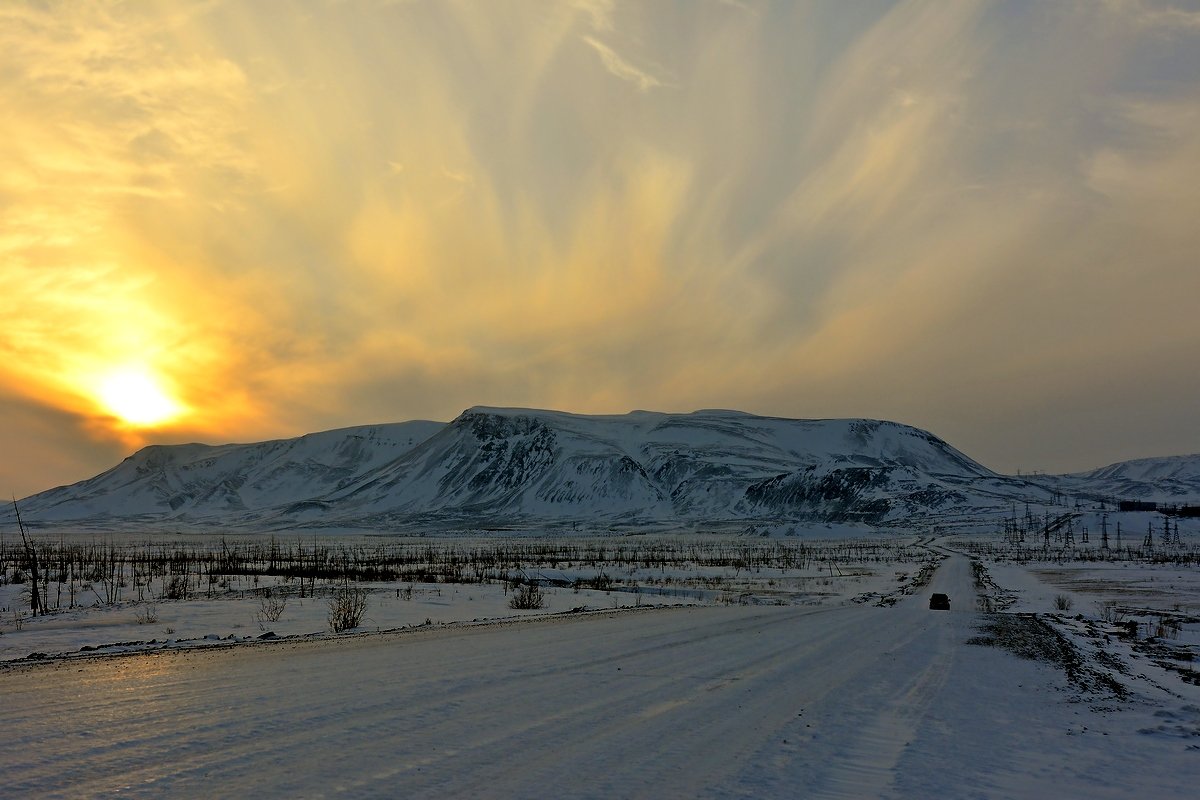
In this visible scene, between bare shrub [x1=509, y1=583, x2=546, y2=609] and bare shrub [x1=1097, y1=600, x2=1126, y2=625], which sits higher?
bare shrub [x1=509, y1=583, x2=546, y2=609]

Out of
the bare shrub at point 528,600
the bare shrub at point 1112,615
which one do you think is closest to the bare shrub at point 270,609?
the bare shrub at point 528,600

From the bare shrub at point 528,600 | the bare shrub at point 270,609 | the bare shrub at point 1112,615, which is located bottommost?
the bare shrub at point 1112,615

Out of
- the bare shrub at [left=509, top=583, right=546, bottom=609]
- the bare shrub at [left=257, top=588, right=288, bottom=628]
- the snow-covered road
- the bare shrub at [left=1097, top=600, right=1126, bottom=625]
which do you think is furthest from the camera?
the bare shrub at [left=509, top=583, right=546, bottom=609]

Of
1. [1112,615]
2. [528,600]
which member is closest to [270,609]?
[528,600]

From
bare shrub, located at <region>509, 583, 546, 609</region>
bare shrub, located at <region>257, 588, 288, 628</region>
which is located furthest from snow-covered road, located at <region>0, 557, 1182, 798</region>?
bare shrub, located at <region>509, 583, 546, 609</region>

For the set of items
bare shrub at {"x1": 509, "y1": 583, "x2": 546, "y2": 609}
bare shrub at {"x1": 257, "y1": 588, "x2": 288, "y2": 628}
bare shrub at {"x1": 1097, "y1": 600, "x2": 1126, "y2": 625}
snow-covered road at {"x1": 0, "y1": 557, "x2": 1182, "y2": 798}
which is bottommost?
bare shrub at {"x1": 1097, "y1": 600, "x2": 1126, "y2": 625}

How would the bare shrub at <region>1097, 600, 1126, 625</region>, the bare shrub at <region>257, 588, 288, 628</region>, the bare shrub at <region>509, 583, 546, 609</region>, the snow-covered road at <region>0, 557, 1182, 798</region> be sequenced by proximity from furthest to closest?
the bare shrub at <region>509, 583, 546, 609</region> < the bare shrub at <region>1097, 600, 1126, 625</region> < the bare shrub at <region>257, 588, 288, 628</region> < the snow-covered road at <region>0, 557, 1182, 798</region>

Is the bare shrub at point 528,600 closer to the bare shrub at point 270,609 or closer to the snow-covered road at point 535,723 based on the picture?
the bare shrub at point 270,609

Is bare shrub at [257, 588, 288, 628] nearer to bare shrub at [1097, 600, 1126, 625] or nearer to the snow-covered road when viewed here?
the snow-covered road

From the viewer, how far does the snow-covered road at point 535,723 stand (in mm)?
6633

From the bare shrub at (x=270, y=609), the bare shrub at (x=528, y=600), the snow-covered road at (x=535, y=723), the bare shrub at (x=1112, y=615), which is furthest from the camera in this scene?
the bare shrub at (x=528, y=600)

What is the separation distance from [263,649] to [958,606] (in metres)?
21.7

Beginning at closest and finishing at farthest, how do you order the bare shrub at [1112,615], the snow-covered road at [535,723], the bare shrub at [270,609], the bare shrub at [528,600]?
the snow-covered road at [535,723]
the bare shrub at [270,609]
the bare shrub at [1112,615]
the bare shrub at [528,600]

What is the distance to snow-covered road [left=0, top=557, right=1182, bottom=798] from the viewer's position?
663 cm
